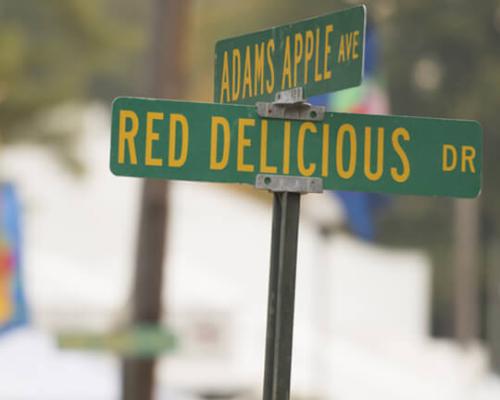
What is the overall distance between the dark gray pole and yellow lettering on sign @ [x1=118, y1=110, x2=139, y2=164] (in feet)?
1.22

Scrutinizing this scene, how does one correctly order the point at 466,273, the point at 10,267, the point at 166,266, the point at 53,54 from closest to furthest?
the point at 10,267
the point at 166,266
the point at 53,54
the point at 466,273

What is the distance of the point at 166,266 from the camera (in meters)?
14.8

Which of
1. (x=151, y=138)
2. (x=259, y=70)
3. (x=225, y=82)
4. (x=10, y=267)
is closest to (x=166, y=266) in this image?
(x=10, y=267)

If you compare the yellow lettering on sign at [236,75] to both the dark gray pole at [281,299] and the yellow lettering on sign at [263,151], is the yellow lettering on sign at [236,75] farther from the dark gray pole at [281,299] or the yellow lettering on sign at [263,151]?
the dark gray pole at [281,299]

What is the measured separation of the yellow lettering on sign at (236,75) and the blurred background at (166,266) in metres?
6.84

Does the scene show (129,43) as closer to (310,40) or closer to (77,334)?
(77,334)

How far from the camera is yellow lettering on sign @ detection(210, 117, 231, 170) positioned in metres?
3.68

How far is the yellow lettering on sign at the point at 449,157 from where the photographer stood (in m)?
3.79

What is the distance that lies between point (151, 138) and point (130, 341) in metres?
7.80

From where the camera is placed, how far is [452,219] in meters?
37.9

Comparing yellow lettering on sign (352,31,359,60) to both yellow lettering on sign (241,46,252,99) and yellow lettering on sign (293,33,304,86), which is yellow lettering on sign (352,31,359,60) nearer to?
yellow lettering on sign (293,33,304,86)

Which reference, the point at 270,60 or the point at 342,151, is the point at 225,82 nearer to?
the point at 270,60

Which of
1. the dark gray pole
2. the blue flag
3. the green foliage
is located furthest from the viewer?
the green foliage

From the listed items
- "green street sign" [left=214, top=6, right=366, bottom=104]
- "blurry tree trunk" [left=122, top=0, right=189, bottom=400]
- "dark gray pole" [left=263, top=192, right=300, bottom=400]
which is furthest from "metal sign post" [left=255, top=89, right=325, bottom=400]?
"blurry tree trunk" [left=122, top=0, right=189, bottom=400]
